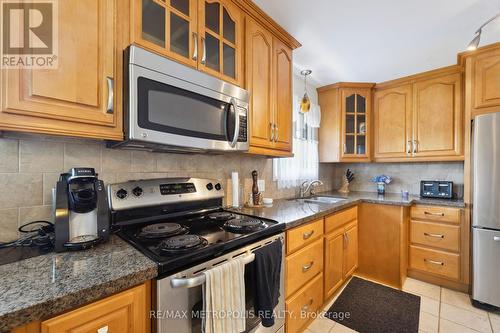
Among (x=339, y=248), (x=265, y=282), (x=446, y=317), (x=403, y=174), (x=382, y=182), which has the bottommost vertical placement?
(x=446, y=317)

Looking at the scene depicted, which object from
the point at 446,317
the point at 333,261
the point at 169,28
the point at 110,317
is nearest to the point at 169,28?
the point at 169,28

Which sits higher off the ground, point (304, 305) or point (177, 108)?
point (177, 108)

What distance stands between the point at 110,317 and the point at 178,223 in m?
0.64

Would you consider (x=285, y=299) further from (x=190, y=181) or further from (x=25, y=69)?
(x=25, y=69)

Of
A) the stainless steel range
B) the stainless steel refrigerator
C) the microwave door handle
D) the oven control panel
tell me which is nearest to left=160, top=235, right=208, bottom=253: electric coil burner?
the stainless steel range

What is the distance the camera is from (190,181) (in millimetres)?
1494

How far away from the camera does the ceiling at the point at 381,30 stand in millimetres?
1516

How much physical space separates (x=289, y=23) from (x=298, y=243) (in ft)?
5.41

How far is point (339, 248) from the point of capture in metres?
2.06

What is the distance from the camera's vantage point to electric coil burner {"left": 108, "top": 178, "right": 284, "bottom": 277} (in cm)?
88

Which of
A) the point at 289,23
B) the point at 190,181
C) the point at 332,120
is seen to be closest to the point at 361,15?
the point at 289,23

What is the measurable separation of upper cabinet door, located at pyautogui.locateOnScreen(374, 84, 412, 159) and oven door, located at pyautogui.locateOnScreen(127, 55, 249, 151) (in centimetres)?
223

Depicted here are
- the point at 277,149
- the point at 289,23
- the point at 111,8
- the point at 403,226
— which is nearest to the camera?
the point at 111,8
